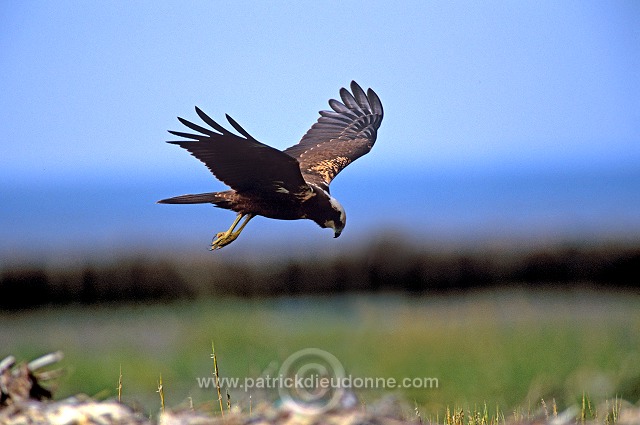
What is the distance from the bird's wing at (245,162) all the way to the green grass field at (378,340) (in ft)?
8.86

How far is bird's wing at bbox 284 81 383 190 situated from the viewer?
5.99m

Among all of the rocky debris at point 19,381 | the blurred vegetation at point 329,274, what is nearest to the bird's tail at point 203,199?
the rocky debris at point 19,381

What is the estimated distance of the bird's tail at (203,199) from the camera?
15.2 ft

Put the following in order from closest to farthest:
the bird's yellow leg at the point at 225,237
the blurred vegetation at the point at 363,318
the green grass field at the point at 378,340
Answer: the bird's yellow leg at the point at 225,237 < the green grass field at the point at 378,340 < the blurred vegetation at the point at 363,318

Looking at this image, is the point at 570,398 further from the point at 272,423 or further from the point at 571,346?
the point at 272,423

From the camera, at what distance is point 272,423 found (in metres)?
2.05

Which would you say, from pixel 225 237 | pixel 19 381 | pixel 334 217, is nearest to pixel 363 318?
pixel 334 217

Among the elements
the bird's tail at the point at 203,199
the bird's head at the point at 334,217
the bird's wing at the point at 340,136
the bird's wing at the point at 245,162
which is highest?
the bird's wing at the point at 340,136

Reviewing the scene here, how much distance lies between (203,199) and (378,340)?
5.39 m

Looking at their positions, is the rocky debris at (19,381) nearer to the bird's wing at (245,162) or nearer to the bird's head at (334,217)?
the bird's wing at (245,162)

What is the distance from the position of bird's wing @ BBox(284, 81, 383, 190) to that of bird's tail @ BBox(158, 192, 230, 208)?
80cm

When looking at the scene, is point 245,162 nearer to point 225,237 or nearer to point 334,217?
point 225,237

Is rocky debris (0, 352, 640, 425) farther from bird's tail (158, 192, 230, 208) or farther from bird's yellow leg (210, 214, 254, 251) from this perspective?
bird's yellow leg (210, 214, 254, 251)

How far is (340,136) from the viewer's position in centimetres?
663
